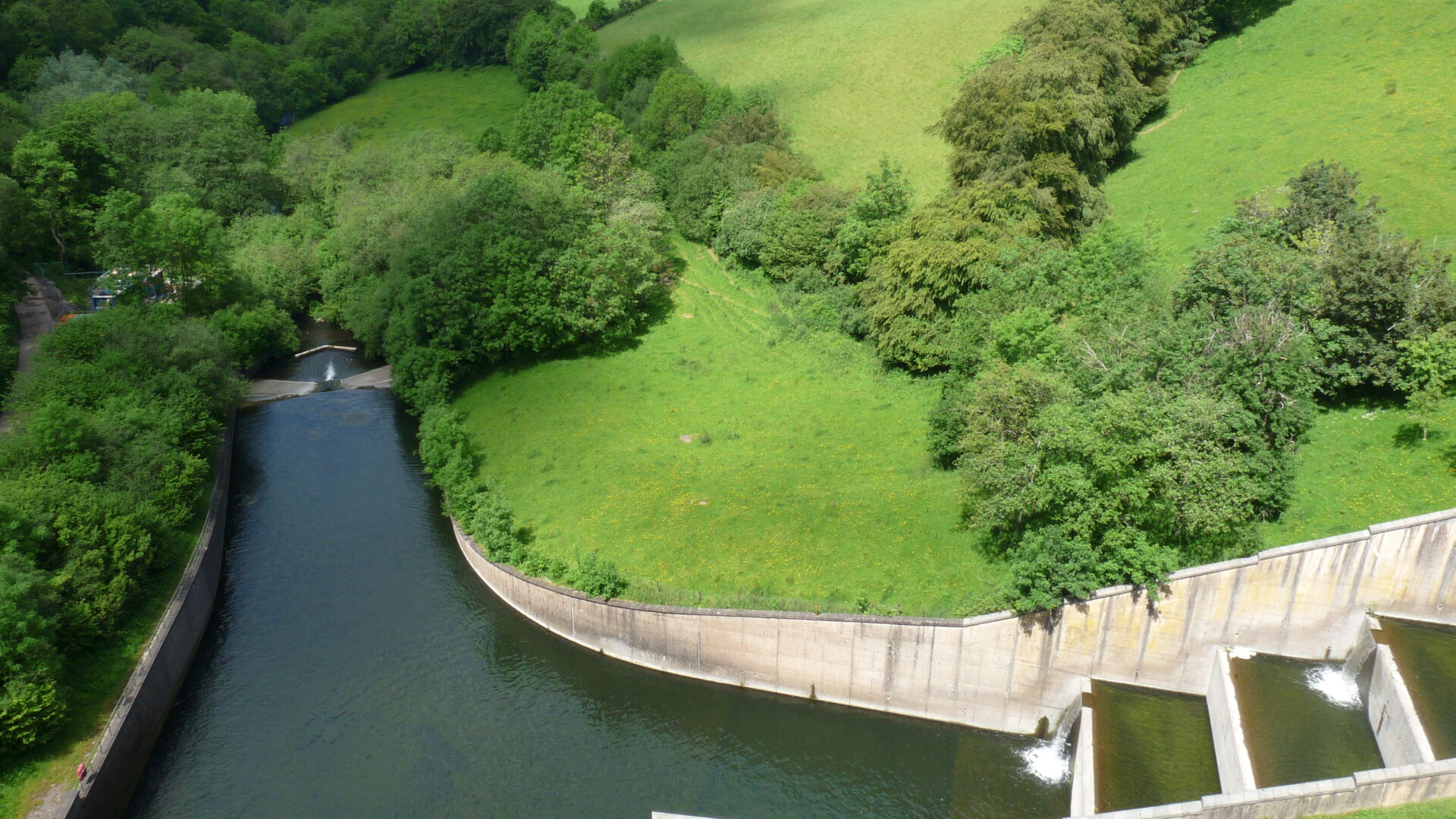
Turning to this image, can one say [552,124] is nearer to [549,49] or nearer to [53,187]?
[549,49]

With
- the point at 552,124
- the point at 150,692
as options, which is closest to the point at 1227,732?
the point at 150,692

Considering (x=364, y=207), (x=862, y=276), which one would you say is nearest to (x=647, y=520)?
(x=862, y=276)

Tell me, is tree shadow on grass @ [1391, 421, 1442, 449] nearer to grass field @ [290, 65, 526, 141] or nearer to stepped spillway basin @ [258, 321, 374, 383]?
stepped spillway basin @ [258, 321, 374, 383]

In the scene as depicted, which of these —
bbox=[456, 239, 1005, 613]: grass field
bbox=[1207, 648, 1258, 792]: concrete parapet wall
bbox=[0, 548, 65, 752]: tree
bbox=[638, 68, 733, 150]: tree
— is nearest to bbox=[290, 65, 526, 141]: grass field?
bbox=[638, 68, 733, 150]: tree

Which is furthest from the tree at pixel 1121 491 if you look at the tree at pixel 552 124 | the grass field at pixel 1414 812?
the tree at pixel 552 124

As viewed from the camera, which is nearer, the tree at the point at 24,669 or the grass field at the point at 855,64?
the tree at the point at 24,669

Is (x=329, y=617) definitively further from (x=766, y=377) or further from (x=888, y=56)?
(x=888, y=56)

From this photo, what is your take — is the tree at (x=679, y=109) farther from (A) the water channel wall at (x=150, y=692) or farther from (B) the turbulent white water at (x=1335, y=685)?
(B) the turbulent white water at (x=1335, y=685)
